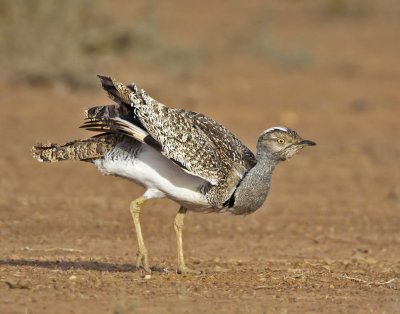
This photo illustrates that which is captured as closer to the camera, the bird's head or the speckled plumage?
the speckled plumage

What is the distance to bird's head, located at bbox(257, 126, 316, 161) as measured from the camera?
7.42 meters

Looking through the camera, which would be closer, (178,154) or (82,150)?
(178,154)

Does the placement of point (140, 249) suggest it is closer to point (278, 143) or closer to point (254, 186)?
point (254, 186)

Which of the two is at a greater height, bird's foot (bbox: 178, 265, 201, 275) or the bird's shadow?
the bird's shadow

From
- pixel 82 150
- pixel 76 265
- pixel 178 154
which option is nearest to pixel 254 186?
pixel 178 154

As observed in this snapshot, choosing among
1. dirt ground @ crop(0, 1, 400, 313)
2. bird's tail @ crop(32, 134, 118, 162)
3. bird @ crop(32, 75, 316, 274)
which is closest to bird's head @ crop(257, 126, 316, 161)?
bird @ crop(32, 75, 316, 274)

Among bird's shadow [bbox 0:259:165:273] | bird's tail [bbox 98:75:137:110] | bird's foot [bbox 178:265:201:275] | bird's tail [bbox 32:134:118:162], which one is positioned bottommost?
bird's foot [bbox 178:265:201:275]

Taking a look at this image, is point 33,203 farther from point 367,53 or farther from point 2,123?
point 367,53

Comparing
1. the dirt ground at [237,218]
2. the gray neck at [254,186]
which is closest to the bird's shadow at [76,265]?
the dirt ground at [237,218]

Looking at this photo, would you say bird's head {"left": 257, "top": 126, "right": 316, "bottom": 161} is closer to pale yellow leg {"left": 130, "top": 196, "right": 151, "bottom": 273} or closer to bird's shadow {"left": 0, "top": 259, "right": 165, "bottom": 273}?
pale yellow leg {"left": 130, "top": 196, "right": 151, "bottom": 273}

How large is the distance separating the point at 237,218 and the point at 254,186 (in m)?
3.55

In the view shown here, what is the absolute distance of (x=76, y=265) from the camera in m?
7.97

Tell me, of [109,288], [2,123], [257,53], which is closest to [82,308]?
[109,288]

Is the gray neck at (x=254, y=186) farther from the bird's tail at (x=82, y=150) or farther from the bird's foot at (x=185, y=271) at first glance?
the bird's tail at (x=82, y=150)
